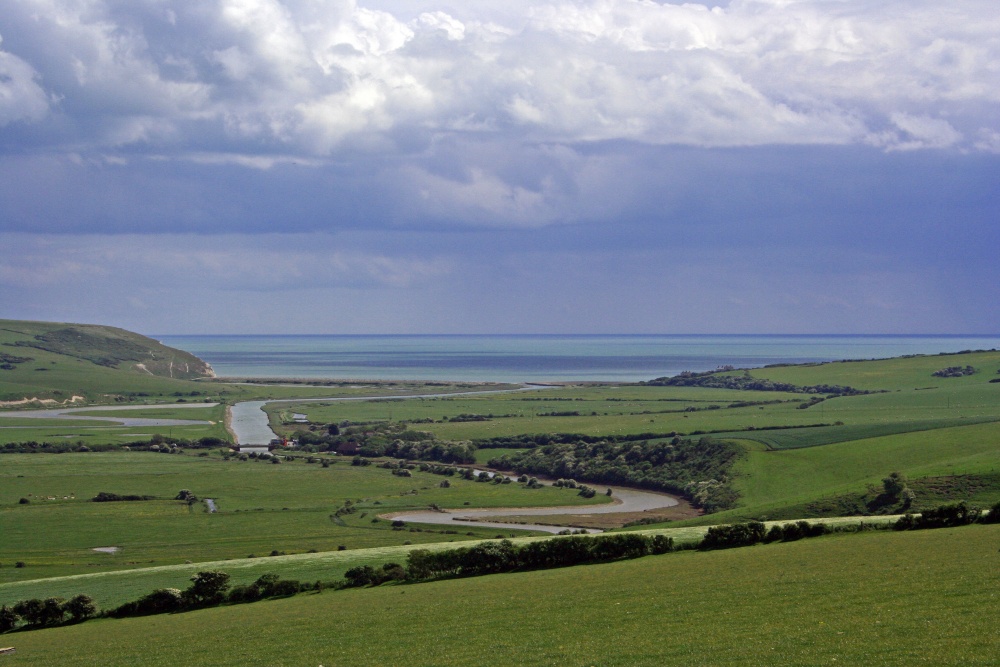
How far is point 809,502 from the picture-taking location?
6625 centimetres

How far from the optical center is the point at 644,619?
27625 millimetres

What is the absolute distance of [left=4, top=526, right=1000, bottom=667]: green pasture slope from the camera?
74.6 ft

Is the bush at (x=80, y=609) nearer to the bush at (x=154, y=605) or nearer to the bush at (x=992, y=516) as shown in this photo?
the bush at (x=154, y=605)

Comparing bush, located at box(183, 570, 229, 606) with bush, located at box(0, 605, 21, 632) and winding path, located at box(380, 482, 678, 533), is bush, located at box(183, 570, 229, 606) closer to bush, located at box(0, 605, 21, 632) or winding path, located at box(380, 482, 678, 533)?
A: bush, located at box(0, 605, 21, 632)

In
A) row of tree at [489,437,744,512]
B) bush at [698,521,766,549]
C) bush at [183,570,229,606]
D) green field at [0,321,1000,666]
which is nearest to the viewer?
green field at [0,321,1000,666]

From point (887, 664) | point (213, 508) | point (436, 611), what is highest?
point (887, 664)

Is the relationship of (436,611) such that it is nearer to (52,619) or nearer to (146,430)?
(52,619)

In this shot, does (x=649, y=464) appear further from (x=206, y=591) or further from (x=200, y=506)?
(x=206, y=591)

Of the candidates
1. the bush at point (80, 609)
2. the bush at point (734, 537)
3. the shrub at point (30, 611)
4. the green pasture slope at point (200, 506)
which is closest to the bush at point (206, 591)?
the bush at point (80, 609)

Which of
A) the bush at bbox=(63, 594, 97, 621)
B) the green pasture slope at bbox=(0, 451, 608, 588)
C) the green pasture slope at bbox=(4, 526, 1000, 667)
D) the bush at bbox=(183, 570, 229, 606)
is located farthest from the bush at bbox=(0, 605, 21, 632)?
the green pasture slope at bbox=(0, 451, 608, 588)

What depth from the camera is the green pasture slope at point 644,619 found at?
2275cm

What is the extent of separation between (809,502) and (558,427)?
81.1m

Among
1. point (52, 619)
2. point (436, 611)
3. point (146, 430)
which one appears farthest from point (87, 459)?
point (436, 611)

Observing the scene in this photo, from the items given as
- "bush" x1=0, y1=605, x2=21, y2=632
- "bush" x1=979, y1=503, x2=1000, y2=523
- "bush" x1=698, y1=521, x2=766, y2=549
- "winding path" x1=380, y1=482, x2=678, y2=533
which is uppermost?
"bush" x1=979, y1=503, x2=1000, y2=523
